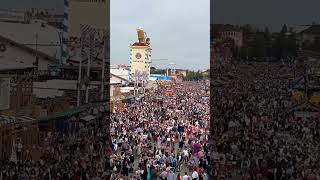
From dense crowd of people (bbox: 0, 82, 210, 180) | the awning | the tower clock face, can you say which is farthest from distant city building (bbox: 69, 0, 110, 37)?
the tower clock face

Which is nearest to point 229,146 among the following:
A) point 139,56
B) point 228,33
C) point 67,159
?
point 228,33

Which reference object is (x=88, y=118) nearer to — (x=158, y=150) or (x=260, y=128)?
(x=158, y=150)

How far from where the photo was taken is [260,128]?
42.9 feet

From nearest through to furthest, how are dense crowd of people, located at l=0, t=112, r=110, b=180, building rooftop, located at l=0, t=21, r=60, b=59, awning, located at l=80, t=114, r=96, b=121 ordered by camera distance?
dense crowd of people, located at l=0, t=112, r=110, b=180 < awning, located at l=80, t=114, r=96, b=121 < building rooftop, located at l=0, t=21, r=60, b=59

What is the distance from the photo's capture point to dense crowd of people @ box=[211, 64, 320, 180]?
39.0ft

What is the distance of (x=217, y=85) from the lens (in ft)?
44.0

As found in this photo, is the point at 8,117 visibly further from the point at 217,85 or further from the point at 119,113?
the point at 119,113

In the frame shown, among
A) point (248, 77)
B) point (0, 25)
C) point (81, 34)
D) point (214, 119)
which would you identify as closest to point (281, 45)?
point (248, 77)

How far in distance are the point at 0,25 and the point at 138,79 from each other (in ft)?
133

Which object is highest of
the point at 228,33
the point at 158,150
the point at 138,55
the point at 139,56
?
the point at 138,55

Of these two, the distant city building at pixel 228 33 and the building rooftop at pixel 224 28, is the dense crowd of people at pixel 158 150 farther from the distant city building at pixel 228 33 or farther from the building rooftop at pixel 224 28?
the building rooftop at pixel 224 28

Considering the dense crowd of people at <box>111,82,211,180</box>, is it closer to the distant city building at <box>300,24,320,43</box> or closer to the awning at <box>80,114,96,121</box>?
the awning at <box>80,114,96,121</box>

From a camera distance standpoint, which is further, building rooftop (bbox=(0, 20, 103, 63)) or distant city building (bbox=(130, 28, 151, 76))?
distant city building (bbox=(130, 28, 151, 76))

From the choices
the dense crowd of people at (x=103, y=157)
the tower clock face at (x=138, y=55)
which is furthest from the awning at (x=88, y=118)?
the tower clock face at (x=138, y=55)
